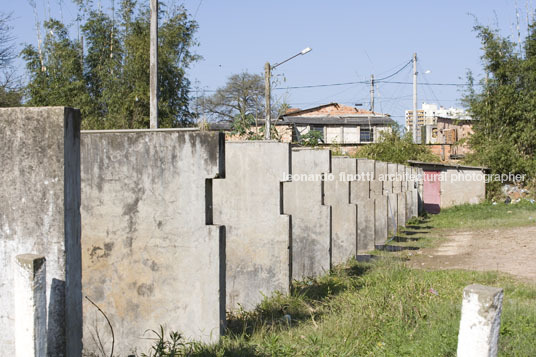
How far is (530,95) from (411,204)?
11679mm

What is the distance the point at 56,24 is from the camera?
2394 cm

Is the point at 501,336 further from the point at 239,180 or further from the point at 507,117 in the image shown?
the point at 507,117

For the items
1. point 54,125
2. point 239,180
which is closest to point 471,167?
point 239,180

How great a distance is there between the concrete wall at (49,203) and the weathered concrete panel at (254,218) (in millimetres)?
4181

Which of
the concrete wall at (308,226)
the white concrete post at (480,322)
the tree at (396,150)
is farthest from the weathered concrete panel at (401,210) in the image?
the white concrete post at (480,322)

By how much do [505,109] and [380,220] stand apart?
63.4 feet

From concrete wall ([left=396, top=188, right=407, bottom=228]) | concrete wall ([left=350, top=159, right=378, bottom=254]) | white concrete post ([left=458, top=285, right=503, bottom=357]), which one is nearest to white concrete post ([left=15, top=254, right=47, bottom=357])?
white concrete post ([left=458, top=285, right=503, bottom=357])

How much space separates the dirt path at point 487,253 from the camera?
11109mm

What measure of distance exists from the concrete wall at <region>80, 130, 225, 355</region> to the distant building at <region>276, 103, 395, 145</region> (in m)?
39.3

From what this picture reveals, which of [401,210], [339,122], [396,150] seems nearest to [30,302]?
[401,210]

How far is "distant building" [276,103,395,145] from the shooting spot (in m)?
47.3

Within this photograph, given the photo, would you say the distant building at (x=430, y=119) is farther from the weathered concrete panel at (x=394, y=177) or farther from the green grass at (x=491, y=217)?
the weathered concrete panel at (x=394, y=177)

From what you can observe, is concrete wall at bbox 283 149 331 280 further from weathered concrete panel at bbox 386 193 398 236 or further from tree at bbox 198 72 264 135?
tree at bbox 198 72 264 135

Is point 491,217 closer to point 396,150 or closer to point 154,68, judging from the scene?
point 396,150
